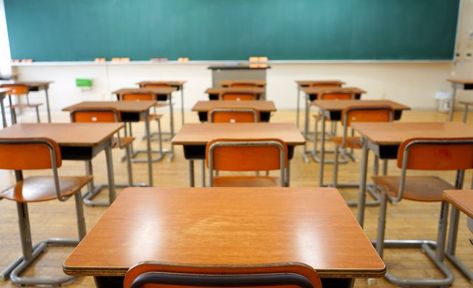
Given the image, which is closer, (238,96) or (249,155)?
(249,155)

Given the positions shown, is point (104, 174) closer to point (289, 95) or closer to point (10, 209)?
point (10, 209)

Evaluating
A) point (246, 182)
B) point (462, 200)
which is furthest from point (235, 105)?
point (462, 200)

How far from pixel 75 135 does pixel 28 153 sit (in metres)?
0.36

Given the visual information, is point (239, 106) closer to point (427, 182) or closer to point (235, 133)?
point (235, 133)

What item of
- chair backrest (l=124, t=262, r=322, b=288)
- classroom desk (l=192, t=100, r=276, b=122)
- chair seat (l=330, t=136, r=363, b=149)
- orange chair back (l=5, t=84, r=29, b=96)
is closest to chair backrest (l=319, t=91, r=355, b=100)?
chair seat (l=330, t=136, r=363, b=149)

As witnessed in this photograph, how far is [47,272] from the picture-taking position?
8.34ft

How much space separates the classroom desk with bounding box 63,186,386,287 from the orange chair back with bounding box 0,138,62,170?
823 mm

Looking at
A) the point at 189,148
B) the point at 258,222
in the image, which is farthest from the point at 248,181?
the point at 258,222

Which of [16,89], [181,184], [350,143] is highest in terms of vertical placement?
[16,89]

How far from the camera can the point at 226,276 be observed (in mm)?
868

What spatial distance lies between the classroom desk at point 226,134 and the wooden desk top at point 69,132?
0.45 meters

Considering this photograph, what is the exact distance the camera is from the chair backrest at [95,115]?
11.2ft

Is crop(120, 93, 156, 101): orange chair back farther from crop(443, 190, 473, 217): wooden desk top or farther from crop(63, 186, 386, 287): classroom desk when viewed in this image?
crop(443, 190, 473, 217): wooden desk top

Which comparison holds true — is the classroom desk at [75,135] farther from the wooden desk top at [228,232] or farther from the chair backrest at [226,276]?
the chair backrest at [226,276]
